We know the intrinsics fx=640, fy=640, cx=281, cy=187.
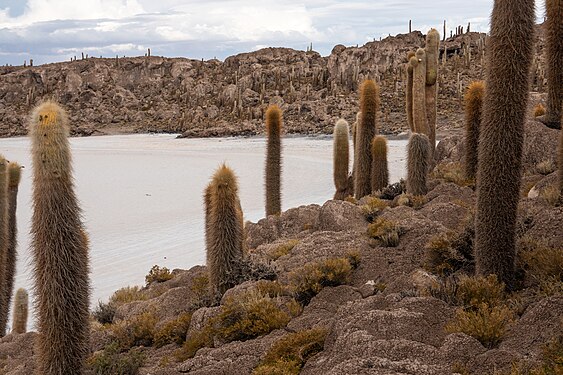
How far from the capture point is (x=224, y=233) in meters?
9.24

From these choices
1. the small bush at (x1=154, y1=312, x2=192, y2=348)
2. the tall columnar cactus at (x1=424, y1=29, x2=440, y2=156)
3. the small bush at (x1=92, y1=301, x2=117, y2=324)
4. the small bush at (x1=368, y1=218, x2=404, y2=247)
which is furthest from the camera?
the tall columnar cactus at (x1=424, y1=29, x2=440, y2=156)

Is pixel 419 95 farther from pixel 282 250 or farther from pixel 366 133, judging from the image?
pixel 282 250

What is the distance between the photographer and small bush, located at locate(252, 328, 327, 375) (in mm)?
6003

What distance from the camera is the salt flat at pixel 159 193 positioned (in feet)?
53.8

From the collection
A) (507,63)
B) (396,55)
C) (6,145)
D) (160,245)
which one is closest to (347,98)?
(396,55)

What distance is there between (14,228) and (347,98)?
49470 mm

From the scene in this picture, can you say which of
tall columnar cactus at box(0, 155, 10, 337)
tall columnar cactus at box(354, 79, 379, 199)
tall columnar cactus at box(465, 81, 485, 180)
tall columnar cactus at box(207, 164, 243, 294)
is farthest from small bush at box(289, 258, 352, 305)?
tall columnar cactus at box(354, 79, 379, 199)

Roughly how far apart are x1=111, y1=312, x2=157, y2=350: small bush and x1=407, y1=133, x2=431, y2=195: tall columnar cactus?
6.44m

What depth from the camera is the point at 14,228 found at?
1310cm

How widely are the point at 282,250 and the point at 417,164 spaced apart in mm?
3956

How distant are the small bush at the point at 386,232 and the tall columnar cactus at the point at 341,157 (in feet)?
22.4

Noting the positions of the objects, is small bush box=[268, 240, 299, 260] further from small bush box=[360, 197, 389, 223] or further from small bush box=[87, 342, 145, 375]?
small bush box=[87, 342, 145, 375]

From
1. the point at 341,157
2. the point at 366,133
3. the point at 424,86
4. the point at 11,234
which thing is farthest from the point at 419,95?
the point at 11,234

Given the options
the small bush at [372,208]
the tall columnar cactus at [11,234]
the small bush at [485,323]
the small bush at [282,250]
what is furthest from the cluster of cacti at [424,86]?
the small bush at [485,323]
